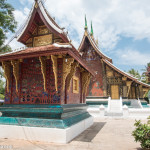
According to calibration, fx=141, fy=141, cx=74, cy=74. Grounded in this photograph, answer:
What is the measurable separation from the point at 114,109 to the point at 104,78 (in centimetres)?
430

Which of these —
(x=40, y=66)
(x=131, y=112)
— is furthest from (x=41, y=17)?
(x=131, y=112)

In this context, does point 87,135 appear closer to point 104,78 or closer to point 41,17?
point 41,17

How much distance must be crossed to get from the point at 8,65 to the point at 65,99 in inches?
120

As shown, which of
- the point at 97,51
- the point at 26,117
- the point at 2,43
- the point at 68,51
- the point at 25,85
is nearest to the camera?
the point at 68,51

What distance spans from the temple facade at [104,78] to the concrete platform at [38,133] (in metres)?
12.3

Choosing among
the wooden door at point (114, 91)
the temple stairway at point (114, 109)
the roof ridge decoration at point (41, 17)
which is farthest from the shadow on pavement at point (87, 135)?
the wooden door at point (114, 91)

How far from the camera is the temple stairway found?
45.5 feet

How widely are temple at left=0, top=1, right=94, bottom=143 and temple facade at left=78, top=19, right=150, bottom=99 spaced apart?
36.5ft

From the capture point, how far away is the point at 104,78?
17.7 meters

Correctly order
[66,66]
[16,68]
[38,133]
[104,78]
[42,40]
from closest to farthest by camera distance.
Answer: [38,133], [66,66], [16,68], [42,40], [104,78]

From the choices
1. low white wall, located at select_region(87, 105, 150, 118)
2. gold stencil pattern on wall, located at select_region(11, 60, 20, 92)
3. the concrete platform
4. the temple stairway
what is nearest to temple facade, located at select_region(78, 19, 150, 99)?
the temple stairway

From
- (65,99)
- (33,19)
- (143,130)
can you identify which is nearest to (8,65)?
(33,19)

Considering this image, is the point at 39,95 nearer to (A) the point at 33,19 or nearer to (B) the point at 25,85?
(B) the point at 25,85

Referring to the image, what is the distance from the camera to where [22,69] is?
6320mm
